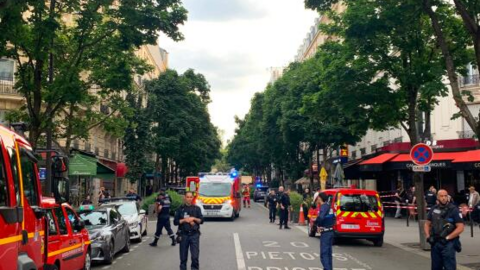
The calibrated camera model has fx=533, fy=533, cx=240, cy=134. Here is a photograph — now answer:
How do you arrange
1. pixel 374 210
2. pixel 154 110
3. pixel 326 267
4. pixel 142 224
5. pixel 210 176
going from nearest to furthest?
pixel 326 267, pixel 374 210, pixel 142 224, pixel 210 176, pixel 154 110

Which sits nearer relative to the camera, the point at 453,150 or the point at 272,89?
the point at 453,150

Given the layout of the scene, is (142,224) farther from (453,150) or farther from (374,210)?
(453,150)

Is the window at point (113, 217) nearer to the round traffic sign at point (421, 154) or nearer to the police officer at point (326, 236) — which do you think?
the police officer at point (326, 236)

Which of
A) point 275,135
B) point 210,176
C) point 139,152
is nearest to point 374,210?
point 210,176

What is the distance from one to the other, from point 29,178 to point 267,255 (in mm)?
8365

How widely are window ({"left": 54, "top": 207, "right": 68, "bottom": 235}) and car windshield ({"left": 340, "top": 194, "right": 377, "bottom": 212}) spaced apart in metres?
9.36

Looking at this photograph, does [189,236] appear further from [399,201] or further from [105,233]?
[399,201]

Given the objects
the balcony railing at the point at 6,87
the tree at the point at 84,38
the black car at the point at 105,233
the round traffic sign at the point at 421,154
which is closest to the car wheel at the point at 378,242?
the round traffic sign at the point at 421,154

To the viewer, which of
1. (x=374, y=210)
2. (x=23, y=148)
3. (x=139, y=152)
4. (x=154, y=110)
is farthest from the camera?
(x=154, y=110)

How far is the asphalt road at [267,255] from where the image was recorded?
12323 millimetres

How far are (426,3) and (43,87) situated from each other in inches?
474

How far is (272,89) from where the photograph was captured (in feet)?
161

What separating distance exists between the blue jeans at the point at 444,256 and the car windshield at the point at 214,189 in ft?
63.3

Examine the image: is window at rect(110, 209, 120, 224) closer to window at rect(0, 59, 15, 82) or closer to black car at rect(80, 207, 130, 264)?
black car at rect(80, 207, 130, 264)
